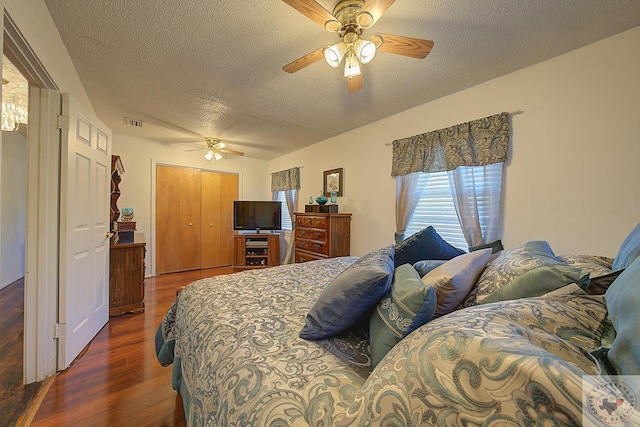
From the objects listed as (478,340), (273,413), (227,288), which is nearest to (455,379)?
(478,340)

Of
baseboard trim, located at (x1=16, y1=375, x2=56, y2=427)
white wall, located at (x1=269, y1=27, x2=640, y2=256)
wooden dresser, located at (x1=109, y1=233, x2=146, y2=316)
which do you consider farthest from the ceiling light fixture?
white wall, located at (x1=269, y1=27, x2=640, y2=256)

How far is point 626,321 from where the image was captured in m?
0.47

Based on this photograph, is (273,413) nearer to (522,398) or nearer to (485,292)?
(522,398)

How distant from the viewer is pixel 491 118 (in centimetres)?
217

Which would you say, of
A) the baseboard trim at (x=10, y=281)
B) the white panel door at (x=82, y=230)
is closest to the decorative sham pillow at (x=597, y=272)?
the white panel door at (x=82, y=230)

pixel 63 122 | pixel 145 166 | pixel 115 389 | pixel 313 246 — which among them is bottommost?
pixel 115 389

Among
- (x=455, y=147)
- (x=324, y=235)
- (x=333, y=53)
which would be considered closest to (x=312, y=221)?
(x=324, y=235)

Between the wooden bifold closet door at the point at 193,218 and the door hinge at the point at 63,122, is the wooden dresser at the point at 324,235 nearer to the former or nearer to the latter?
the wooden bifold closet door at the point at 193,218

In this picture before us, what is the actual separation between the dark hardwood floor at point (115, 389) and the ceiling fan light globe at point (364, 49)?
2419 millimetres

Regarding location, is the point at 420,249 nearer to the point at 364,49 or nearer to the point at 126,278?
the point at 364,49

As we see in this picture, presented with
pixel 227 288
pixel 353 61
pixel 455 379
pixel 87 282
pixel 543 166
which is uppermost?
pixel 353 61

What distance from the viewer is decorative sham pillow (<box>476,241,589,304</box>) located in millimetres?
757

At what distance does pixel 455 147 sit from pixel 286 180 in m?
3.24

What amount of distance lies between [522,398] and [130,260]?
3.45 meters
